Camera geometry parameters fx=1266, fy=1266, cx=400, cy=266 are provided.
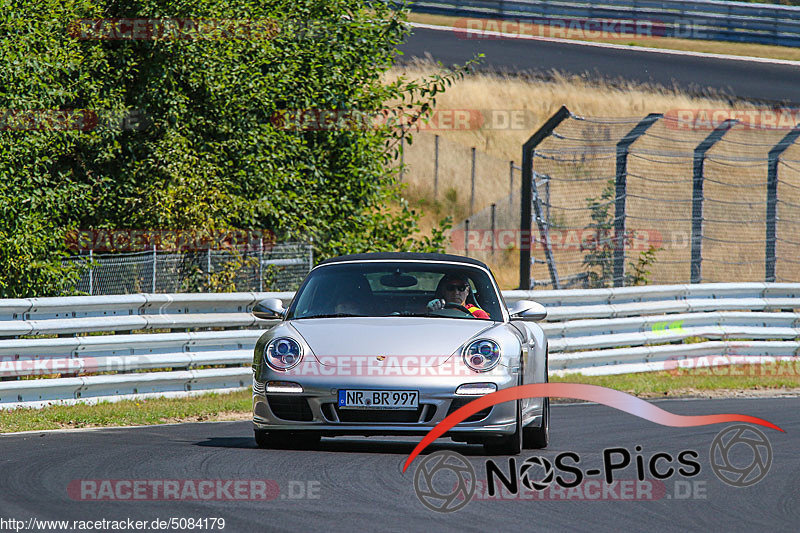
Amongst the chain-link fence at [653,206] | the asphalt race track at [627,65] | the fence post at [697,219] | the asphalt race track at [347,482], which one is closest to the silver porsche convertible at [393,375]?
the asphalt race track at [347,482]

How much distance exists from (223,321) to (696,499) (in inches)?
298

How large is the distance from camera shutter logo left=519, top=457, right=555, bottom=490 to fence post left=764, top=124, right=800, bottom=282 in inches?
450

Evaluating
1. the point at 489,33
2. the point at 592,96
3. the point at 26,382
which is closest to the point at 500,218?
the point at 592,96

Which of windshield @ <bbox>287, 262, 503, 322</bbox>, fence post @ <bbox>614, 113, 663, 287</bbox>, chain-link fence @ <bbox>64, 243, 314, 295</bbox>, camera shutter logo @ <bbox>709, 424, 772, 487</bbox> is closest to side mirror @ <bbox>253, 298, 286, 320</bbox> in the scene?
windshield @ <bbox>287, 262, 503, 322</bbox>

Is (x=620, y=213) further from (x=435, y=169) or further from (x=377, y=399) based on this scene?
(x=435, y=169)

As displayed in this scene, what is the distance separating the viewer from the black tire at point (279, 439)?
27.6 ft

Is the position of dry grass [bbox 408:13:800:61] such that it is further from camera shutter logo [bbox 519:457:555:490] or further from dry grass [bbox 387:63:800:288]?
camera shutter logo [bbox 519:457:555:490]

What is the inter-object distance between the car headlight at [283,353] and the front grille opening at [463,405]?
1.04 meters

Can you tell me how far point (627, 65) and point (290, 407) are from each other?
101 ft

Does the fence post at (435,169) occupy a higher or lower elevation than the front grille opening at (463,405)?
higher

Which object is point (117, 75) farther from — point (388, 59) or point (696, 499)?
point (696, 499)

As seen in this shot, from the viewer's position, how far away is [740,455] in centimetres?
868

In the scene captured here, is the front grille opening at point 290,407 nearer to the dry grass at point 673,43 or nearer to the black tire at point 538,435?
the black tire at point 538,435

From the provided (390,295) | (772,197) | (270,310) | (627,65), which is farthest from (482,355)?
(627,65)
